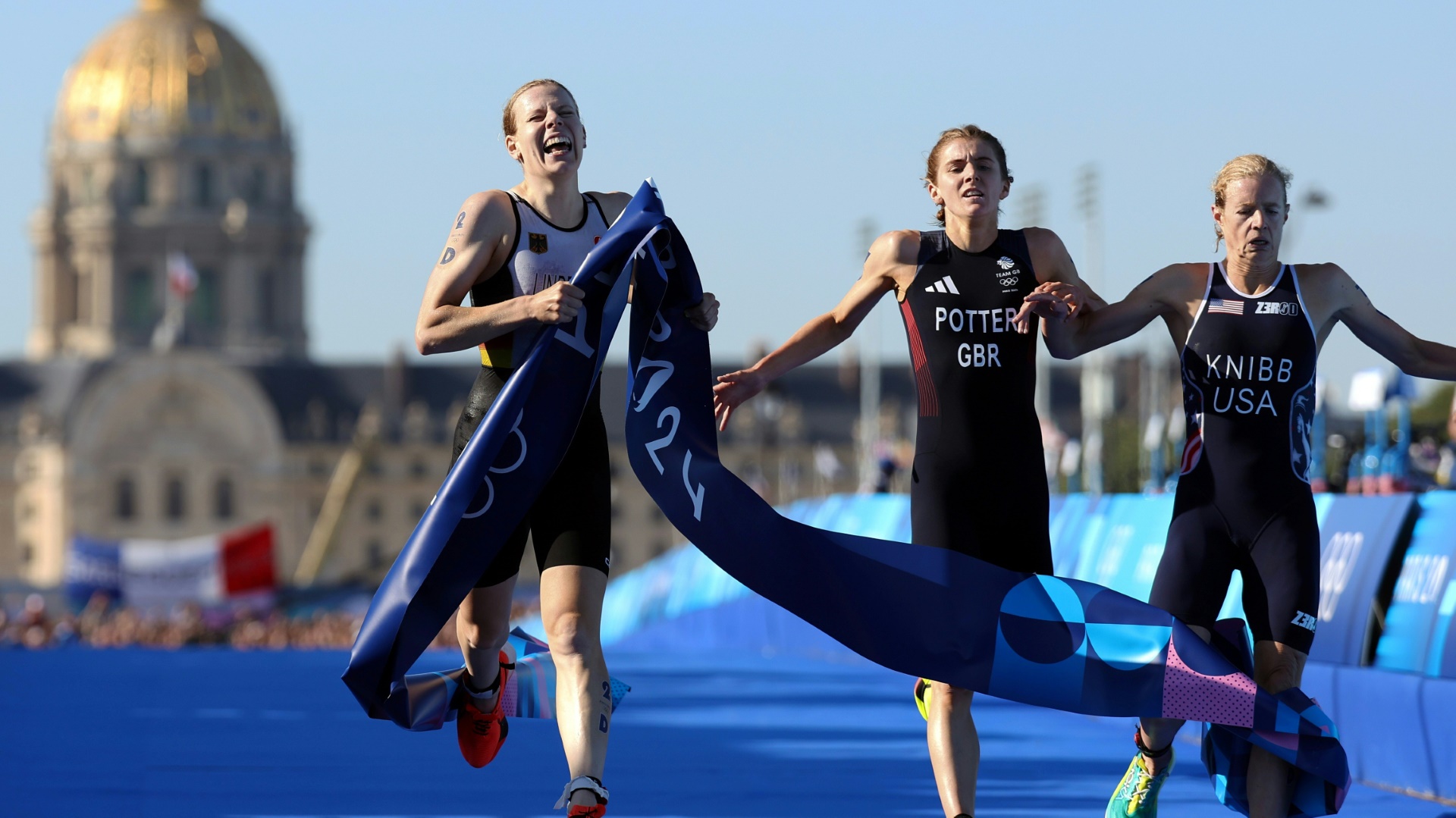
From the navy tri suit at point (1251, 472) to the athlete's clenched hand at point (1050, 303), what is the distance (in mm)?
355

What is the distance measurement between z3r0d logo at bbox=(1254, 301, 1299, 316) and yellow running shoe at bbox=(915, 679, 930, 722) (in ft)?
4.44

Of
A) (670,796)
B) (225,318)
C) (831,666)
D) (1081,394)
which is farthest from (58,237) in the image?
(670,796)

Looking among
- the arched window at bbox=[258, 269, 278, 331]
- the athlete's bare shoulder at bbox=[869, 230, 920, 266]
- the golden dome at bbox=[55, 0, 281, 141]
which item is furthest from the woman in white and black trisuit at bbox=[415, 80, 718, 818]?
the golden dome at bbox=[55, 0, 281, 141]

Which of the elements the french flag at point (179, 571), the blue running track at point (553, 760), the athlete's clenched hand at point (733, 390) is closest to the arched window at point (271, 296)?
the french flag at point (179, 571)

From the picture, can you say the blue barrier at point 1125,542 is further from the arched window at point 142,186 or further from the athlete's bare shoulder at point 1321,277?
the arched window at point 142,186

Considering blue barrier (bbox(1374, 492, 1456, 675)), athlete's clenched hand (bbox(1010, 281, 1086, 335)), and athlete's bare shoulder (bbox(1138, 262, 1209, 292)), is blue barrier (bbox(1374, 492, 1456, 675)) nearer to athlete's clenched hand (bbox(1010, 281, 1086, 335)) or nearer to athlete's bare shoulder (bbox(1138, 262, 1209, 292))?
athlete's bare shoulder (bbox(1138, 262, 1209, 292))

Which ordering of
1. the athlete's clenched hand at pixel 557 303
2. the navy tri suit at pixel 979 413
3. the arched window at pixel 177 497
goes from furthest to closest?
the arched window at pixel 177 497 → the navy tri suit at pixel 979 413 → the athlete's clenched hand at pixel 557 303

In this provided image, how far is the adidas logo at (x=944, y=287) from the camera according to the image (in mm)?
7062

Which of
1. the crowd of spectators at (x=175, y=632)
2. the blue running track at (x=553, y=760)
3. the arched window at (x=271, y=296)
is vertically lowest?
the crowd of spectators at (x=175, y=632)

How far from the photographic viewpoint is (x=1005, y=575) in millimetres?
7082

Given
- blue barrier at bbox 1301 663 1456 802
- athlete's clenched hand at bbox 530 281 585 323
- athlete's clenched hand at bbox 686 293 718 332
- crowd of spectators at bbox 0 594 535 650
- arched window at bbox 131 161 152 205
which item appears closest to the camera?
athlete's clenched hand at bbox 530 281 585 323

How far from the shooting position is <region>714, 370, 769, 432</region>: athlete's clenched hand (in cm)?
724

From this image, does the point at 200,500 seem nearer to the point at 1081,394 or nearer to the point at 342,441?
the point at 342,441

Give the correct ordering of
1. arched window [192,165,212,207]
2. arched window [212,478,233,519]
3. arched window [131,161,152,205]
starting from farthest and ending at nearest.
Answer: arched window [192,165,212,207] < arched window [131,161,152,205] < arched window [212,478,233,519]
